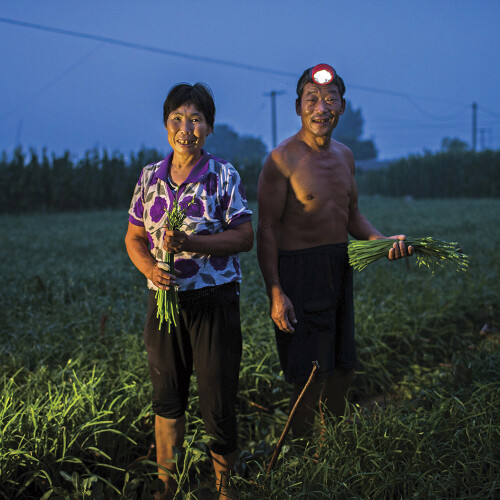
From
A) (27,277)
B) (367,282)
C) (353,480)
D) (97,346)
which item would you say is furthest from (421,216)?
(353,480)

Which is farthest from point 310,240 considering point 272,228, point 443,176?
point 443,176

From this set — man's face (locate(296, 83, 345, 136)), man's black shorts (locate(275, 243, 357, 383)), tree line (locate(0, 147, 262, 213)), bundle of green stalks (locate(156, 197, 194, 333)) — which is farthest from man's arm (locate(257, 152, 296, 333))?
tree line (locate(0, 147, 262, 213))

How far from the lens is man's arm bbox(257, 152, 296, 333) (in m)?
2.50

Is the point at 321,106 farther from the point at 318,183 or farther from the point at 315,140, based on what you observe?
the point at 318,183

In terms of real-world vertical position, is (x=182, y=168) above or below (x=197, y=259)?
above

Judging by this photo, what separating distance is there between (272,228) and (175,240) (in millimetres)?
670

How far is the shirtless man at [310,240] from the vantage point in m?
2.49

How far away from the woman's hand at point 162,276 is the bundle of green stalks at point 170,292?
0.06 feet

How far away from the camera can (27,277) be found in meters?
6.16

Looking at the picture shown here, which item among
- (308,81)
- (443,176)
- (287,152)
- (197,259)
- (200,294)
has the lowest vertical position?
(200,294)

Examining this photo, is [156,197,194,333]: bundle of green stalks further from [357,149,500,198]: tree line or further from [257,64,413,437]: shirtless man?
[357,149,500,198]: tree line

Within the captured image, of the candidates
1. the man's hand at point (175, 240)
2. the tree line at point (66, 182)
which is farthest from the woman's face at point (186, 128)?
the tree line at point (66, 182)

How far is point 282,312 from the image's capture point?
2.46m

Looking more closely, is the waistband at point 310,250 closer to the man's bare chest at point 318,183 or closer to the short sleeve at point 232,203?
the man's bare chest at point 318,183
